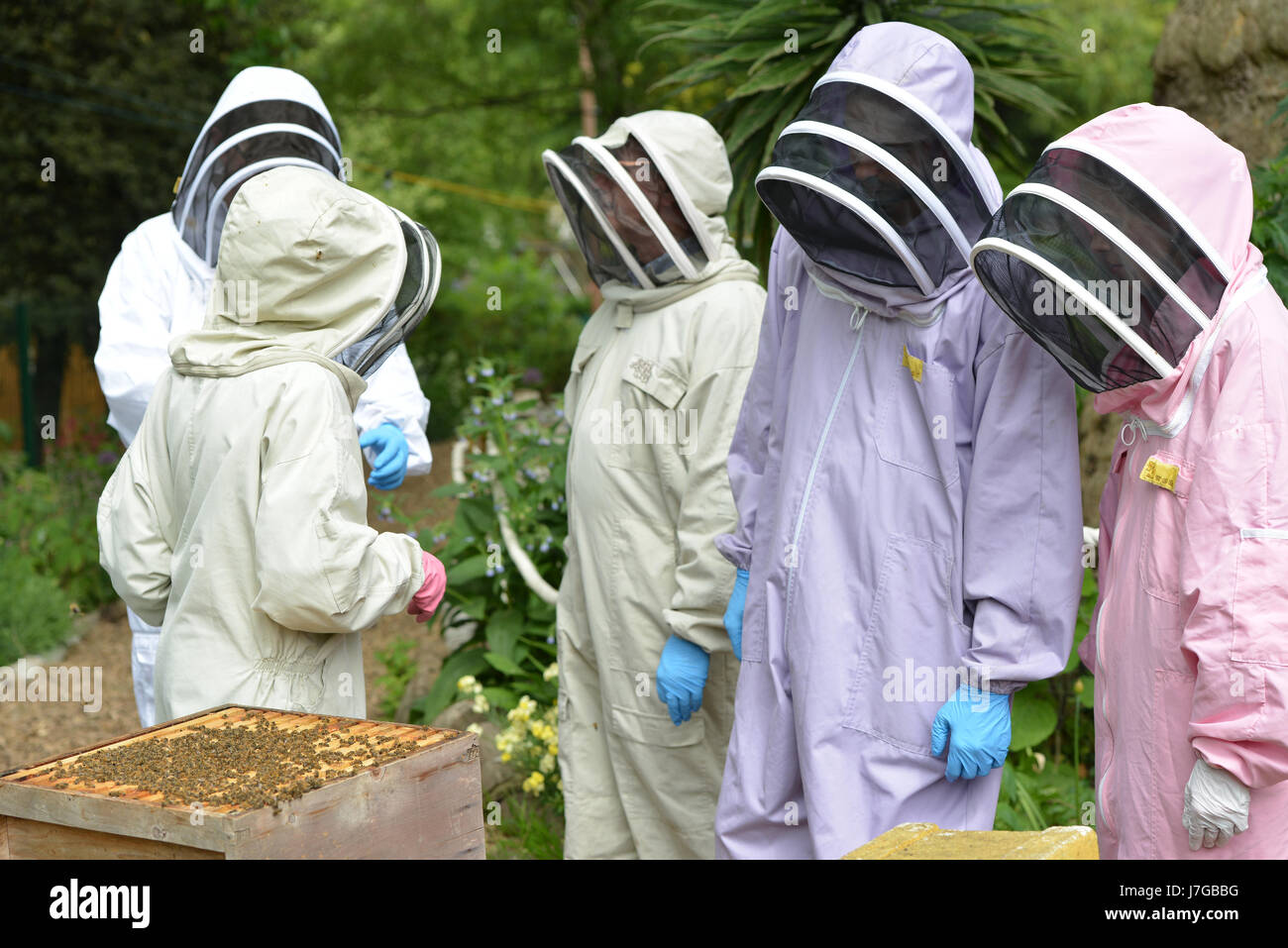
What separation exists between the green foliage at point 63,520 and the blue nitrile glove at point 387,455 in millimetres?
4604

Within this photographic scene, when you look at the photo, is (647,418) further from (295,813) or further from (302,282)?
(295,813)

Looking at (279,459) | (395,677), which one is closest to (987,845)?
Answer: (279,459)

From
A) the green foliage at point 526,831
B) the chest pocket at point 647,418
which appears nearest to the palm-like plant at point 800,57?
the chest pocket at point 647,418

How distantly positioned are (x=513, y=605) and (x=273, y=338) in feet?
8.51

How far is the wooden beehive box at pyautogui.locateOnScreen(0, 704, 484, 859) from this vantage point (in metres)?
1.99

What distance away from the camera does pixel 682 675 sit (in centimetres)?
359

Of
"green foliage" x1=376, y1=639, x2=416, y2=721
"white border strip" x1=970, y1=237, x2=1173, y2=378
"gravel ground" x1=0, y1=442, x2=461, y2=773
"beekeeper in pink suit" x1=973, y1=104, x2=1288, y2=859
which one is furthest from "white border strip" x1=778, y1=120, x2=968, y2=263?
"green foliage" x1=376, y1=639, x2=416, y2=721

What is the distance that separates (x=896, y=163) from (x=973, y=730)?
121 cm

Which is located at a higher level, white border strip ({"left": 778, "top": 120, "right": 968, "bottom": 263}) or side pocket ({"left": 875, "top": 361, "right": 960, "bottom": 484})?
white border strip ({"left": 778, "top": 120, "right": 968, "bottom": 263})

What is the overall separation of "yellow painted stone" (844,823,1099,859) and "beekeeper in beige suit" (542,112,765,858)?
1.59m

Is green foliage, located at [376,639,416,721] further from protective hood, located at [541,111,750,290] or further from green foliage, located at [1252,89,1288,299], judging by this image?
green foliage, located at [1252,89,1288,299]

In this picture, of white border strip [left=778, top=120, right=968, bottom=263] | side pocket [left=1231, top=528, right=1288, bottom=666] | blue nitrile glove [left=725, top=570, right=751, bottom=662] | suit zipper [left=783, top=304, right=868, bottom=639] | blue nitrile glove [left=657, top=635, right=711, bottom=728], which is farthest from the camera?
blue nitrile glove [left=657, top=635, right=711, bottom=728]

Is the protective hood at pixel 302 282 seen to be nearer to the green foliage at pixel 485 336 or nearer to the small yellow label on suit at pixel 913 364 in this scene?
the small yellow label on suit at pixel 913 364

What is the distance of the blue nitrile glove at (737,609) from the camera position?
132 inches
